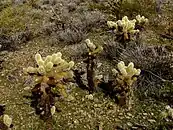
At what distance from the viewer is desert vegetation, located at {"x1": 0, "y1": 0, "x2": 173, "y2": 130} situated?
185 inches

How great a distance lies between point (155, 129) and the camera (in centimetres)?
466

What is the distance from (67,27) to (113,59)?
2.00 m

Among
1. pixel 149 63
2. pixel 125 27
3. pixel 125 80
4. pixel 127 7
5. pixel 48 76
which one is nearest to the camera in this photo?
pixel 48 76

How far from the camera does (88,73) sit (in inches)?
207

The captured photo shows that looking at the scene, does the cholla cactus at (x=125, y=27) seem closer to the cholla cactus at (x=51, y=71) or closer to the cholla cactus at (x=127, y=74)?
the cholla cactus at (x=127, y=74)

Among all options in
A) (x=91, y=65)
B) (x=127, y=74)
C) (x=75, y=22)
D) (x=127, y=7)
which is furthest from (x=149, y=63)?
(x=127, y=7)

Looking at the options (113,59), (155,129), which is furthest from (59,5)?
(155,129)

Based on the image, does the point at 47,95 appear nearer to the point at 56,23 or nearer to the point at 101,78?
the point at 101,78

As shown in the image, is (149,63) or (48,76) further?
(149,63)

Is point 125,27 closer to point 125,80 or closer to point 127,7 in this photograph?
point 125,80

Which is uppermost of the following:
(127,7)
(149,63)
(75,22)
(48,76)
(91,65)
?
(48,76)

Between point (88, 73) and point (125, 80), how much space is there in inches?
26.0

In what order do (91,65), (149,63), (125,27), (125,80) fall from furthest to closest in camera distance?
(125,27)
(149,63)
(91,65)
(125,80)

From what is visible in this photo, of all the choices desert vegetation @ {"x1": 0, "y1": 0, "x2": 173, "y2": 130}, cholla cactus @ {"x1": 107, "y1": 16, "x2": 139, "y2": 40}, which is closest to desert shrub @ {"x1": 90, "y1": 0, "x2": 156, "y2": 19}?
desert vegetation @ {"x1": 0, "y1": 0, "x2": 173, "y2": 130}
